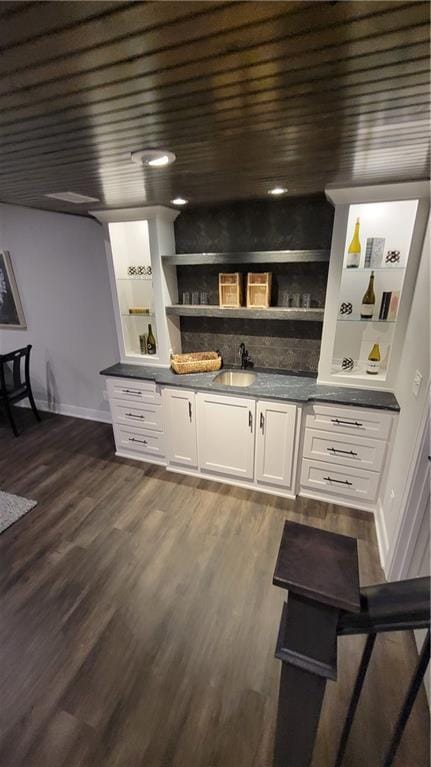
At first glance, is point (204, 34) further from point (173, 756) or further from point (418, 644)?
point (418, 644)

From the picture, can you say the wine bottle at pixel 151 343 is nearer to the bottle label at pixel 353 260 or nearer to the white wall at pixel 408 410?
the bottle label at pixel 353 260

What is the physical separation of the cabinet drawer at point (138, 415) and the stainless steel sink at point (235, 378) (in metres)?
0.61

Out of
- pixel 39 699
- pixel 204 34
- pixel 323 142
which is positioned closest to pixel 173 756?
pixel 39 699

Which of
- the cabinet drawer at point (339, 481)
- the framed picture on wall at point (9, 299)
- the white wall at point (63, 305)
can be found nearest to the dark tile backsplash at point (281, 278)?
the white wall at point (63, 305)

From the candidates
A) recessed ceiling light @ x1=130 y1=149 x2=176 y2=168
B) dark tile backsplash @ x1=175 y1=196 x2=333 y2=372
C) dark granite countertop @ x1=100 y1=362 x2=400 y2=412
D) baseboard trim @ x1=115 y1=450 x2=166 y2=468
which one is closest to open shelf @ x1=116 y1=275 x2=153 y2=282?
dark tile backsplash @ x1=175 y1=196 x2=333 y2=372

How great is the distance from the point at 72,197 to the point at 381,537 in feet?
10.4

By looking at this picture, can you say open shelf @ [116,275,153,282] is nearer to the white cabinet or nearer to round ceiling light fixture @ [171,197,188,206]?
round ceiling light fixture @ [171,197,188,206]

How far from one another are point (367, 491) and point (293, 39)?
2.54 metres

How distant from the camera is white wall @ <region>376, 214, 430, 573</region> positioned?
1.76 meters

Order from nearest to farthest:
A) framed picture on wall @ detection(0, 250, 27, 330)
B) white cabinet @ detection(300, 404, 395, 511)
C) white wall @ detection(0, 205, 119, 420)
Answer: white cabinet @ detection(300, 404, 395, 511) → white wall @ detection(0, 205, 119, 420) → framed picture on wall @ detection(0, 250, 27, 330)

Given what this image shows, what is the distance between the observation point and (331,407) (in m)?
2.36

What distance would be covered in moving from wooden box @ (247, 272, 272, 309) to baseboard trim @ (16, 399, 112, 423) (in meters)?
2.29

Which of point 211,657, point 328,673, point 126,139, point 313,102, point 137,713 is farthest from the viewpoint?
point 211,657

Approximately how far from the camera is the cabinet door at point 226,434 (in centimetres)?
255
